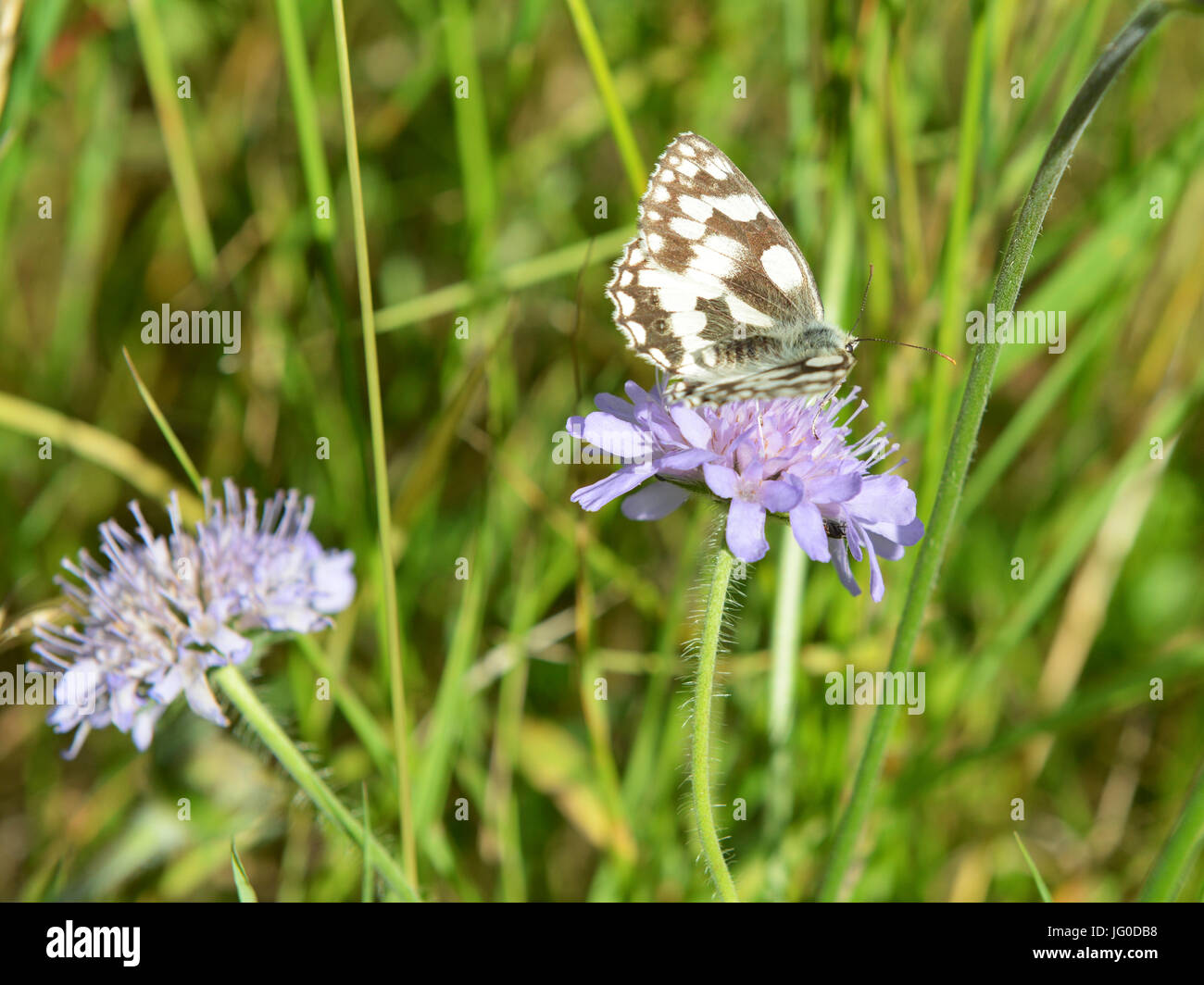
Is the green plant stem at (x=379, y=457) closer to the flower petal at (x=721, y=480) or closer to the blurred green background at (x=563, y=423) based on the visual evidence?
the blurred green background at (x=563, y=423)

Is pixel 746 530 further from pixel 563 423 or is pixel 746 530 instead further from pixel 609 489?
pixel 563 423

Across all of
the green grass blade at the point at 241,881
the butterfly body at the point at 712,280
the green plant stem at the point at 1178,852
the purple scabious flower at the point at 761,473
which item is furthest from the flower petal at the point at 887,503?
the green grass blade at the point at 241,881

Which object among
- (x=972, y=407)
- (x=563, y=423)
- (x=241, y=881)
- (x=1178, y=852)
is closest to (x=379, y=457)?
(x=241, y=881)

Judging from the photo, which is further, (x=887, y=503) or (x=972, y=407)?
(x=887, y=503)

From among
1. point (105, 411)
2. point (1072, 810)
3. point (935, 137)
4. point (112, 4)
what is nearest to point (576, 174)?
point (935, 137)

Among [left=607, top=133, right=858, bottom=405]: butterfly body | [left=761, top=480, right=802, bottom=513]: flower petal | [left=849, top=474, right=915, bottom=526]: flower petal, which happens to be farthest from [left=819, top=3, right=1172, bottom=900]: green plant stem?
[left=607, top=133, right=858, bottom=405]: butterfly body
